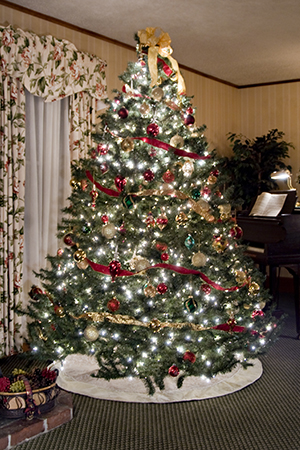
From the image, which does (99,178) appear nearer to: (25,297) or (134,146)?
(134,146)

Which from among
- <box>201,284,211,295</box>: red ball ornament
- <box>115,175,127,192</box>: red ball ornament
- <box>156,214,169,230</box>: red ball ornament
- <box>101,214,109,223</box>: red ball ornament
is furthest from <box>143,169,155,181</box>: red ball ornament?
<box>201,284,211,295</box>: red ball ornament

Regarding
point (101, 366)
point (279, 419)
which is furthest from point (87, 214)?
point (279, 419)

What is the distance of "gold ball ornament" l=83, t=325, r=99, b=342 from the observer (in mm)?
2646

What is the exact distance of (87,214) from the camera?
2850mm

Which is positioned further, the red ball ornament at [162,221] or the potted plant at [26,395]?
the red ball ornament at [162,221]

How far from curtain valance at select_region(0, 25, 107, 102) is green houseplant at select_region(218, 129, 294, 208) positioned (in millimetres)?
2257

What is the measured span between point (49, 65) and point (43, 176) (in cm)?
89

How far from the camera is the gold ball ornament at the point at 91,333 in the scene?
265 cm

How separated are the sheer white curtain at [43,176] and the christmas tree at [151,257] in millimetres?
975

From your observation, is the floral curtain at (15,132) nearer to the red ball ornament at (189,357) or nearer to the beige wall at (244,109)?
the red ball ornament at (189,357)

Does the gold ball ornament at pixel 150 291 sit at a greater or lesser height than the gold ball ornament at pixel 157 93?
lesser

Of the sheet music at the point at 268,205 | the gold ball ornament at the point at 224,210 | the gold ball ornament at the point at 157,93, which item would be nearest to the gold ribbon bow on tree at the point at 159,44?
the gold ball ornament at the point at 157,93

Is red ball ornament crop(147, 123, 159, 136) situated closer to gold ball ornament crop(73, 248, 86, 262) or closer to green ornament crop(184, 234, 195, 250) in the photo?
green ornament crop(184, 234, 195, 250)

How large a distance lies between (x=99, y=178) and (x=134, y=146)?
29 cm
